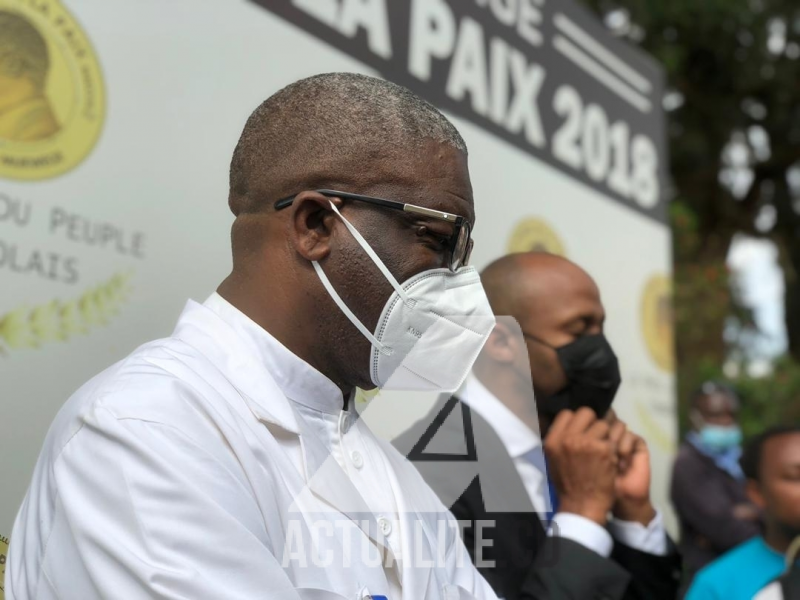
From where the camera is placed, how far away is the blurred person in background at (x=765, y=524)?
11.9ft

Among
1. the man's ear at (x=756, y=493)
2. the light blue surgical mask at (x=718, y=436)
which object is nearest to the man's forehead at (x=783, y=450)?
the man's ear at (x=756, y=493)

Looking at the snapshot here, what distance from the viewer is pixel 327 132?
1861mm

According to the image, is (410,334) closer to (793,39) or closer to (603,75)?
(603,75)

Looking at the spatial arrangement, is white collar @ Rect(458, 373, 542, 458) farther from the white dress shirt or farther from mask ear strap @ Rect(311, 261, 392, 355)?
mask ear strap @ Rect(311, 261, 392, 355)

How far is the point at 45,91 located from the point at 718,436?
4.77m

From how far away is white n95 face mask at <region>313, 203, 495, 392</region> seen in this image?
6.04 feet

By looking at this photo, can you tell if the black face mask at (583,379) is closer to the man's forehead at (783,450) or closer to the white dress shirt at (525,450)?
the white dress shirt at (525,450)

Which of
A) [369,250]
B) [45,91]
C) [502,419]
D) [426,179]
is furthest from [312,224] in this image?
[502,419]

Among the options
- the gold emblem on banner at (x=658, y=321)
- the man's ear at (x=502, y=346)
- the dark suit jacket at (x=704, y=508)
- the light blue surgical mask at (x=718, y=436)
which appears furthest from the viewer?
the light blue surgical mask at (x=718, y=436)

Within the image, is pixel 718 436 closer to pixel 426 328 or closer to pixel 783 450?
pixel 783 450

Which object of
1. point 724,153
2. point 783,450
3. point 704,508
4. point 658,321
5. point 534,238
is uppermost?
point 724,153

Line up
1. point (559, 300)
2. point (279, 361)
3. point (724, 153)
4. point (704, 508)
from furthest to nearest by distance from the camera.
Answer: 1. point (724, 153)
2. point (704, 508)
3. point (559, 300)
4. point (279, 361)

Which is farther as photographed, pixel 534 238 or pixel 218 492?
pixel 534 238

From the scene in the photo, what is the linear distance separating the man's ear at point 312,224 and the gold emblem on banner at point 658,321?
3.11 meters
